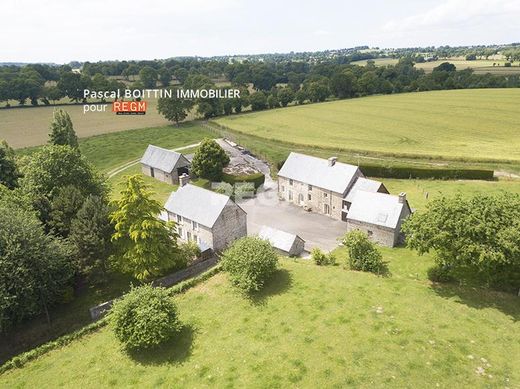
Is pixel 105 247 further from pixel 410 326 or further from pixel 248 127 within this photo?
pixel 248 127

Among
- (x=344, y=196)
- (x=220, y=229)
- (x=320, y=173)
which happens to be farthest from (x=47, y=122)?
(x=344, y=196)

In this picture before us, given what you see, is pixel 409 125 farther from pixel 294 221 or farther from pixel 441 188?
pixel 294 221

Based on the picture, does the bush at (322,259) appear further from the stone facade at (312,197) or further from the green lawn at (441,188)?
the green lawn at (441,188)

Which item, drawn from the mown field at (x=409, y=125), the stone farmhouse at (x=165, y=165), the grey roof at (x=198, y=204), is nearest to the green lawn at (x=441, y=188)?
the mown field at (x=409, y=125)

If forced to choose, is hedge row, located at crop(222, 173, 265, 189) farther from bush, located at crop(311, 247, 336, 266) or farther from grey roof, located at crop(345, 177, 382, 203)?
bush, located at crop(311, 247, 336, 266)

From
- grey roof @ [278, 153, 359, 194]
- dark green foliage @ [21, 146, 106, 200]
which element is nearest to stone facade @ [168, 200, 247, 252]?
dark green foliage @ [21, 146, 106, 200]

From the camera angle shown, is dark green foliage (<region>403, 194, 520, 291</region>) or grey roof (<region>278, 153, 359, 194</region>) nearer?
dark green foliage (<region>403, 194, 520, 291</region>)

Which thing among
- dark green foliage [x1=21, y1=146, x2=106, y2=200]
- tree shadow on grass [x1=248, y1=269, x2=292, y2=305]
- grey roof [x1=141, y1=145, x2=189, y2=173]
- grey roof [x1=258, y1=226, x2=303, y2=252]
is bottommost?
tree shadow on grass [x1=248, y1=269, x2=292, y2=305]
